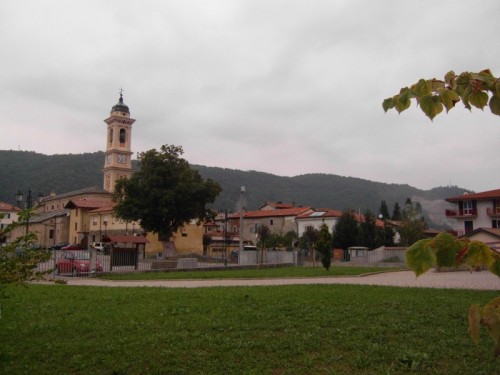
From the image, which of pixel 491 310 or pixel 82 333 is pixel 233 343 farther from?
pixel 491 310

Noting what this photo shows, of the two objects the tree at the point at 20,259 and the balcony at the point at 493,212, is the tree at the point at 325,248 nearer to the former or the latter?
the tree at the point at 20,259

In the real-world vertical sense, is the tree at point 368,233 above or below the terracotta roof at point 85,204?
below

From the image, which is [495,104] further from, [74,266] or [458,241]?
[74,266]

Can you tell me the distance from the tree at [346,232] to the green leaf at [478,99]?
50976 mm

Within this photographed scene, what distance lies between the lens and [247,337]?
295 inches

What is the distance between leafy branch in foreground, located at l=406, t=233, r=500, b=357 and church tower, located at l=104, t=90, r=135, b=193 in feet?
284

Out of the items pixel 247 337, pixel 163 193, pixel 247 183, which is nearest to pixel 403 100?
pixel 247 337

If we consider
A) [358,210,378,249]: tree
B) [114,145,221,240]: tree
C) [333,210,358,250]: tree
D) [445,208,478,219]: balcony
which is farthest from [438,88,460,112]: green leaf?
[445,208,478,219]: balcony

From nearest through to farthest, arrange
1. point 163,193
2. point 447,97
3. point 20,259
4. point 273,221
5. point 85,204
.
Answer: point 447,97, point 20,259, point 163,193, point 85,204, point 273,221

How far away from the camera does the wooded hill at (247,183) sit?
4525 inches

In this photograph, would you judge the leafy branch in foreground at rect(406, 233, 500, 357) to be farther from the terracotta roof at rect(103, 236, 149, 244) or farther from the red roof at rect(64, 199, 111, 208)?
the red roof at rect(64, 199, 111, 208)

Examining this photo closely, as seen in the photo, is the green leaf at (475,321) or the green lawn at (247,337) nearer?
the green leaf at (475,321)

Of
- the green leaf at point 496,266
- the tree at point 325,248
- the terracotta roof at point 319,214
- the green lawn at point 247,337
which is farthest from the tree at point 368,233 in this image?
the green leaf at point 496,266

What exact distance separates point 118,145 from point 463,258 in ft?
289
